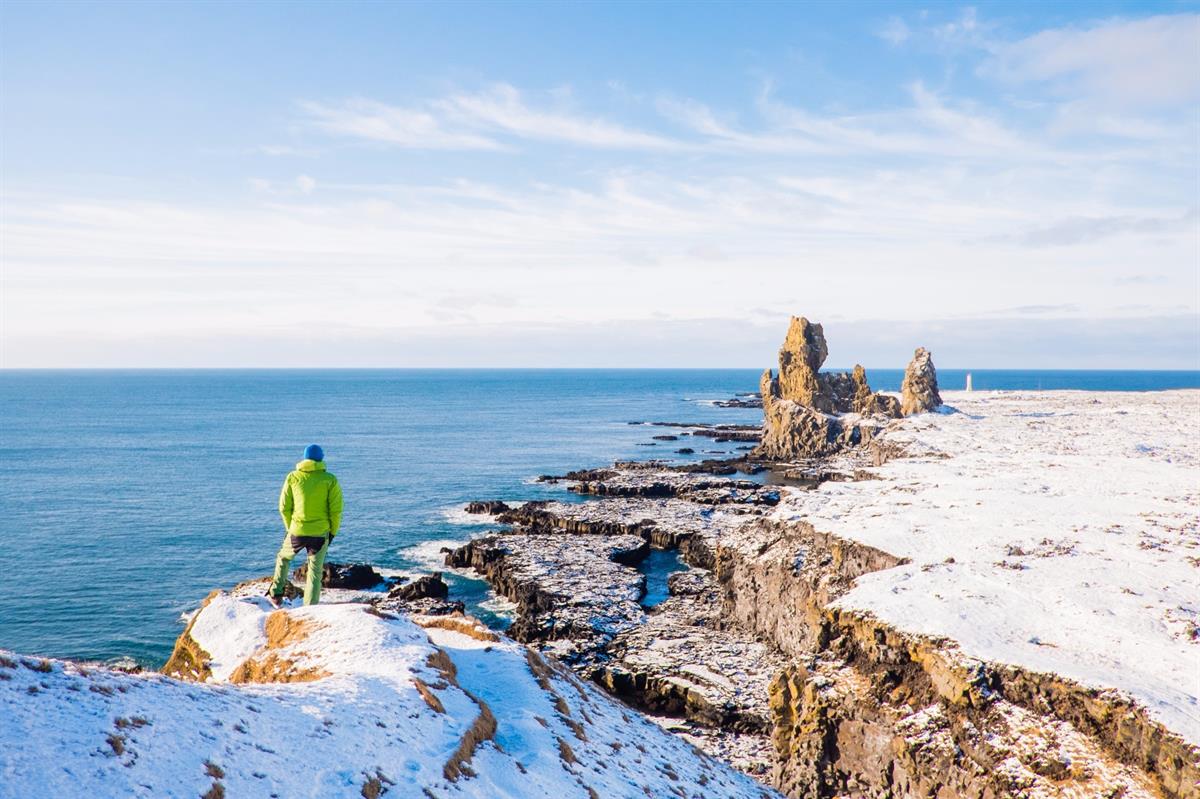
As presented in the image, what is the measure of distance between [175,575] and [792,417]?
2751 inches

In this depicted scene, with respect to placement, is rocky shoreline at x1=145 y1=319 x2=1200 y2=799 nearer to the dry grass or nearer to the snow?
the snow

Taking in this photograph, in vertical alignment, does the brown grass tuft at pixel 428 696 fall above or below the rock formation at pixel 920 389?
below

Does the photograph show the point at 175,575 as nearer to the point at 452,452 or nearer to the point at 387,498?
the point at 387,498

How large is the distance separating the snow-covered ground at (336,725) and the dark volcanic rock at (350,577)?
24.8 meters

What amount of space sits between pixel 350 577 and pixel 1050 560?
32.2m

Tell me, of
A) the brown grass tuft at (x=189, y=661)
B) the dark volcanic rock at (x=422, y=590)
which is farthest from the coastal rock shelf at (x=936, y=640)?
the brown grass tuft at (x=189, y=661)

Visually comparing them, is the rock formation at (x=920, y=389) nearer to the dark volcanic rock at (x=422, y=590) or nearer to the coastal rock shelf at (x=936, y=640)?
the coastal rock shelf at (x=936, y=640)

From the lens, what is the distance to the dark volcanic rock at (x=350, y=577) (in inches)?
1519

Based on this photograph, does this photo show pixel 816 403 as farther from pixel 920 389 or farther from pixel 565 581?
pixel 565 581

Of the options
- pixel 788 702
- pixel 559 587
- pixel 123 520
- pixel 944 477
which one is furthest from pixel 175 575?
pixel 944 477

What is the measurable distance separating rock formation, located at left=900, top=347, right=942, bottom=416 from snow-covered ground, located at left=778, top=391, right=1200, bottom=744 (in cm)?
4877

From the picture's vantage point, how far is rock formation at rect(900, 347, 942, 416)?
97.8 meters

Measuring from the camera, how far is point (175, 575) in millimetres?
41531

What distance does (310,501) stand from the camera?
51.1 feet
